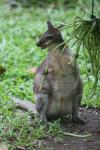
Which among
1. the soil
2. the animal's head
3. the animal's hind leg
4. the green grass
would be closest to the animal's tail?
the green grass

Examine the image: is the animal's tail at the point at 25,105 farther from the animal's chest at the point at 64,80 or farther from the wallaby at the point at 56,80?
the animal's chest at the point at 64,80

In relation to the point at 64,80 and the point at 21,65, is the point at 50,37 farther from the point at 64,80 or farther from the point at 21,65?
the point at 21,65

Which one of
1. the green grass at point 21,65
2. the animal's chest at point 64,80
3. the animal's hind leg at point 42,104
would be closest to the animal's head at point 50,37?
the animal's chest at point 64,80

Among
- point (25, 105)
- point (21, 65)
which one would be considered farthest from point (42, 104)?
point (21, 65)

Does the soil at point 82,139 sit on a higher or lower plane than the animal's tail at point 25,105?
lower

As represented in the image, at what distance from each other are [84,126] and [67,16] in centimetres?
686

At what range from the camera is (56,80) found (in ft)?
22.0

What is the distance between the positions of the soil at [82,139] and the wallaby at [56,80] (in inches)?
5.7

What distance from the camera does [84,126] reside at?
6.74 m

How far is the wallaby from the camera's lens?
668cm

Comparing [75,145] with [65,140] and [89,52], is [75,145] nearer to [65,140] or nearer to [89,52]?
[65,140]

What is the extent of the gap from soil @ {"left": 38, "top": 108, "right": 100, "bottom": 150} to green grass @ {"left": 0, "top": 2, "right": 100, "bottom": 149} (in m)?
0.12

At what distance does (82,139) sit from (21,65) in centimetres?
347

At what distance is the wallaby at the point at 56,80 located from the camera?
6.68 metres
